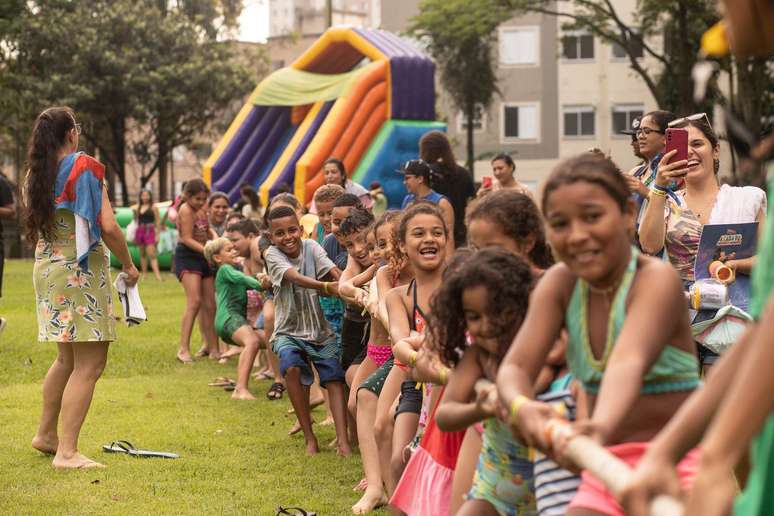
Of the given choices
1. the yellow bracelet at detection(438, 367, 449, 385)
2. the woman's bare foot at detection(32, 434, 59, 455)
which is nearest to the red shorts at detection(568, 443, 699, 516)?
the yellow bracelet at detection(438, 367, 449, 385)

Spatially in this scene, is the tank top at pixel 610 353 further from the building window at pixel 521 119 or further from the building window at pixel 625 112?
the building window at pixel 521 119

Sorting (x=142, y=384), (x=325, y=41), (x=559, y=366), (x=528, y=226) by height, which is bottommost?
(x=142, y=384)

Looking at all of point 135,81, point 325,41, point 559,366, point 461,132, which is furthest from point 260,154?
point 461,132

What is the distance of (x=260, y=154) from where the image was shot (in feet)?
82.5

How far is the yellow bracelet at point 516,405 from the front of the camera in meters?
3.04

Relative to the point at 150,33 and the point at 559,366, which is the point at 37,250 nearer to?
the point at 559,366

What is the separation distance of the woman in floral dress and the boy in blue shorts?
42.6 inches

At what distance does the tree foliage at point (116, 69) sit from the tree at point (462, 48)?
6.51 m

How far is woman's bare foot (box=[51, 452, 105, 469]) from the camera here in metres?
8.01

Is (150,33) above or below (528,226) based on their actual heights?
above

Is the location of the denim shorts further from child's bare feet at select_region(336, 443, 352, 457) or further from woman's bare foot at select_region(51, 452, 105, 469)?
woman's bare foot at select_region(51, 452, 105, 469)

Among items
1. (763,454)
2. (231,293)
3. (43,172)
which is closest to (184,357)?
(231,293)

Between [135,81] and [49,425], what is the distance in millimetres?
33070

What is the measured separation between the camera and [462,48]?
149 ft
